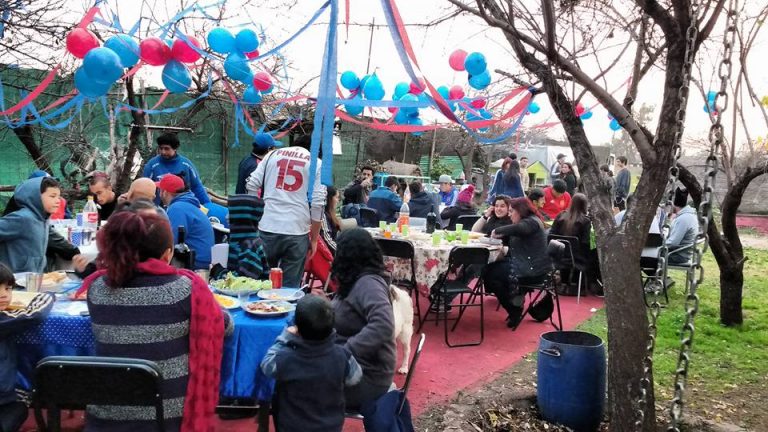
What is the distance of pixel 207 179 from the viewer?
11617mm

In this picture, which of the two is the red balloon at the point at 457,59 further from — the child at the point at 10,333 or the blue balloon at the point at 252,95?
the child at the point at 10,333

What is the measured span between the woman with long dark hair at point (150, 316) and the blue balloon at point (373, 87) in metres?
5.68

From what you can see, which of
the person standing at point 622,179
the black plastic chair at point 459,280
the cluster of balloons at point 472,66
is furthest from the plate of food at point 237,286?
the person standing at point 622,179

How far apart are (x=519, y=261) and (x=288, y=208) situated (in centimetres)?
251

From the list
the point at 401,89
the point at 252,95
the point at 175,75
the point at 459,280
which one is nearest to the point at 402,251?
the point at 459,280

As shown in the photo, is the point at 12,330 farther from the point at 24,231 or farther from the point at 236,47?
the point at 236,47

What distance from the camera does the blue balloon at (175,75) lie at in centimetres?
552

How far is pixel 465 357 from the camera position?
4.93 metres

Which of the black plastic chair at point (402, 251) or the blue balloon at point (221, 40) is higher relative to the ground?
the blue balloon at point (221, 40)

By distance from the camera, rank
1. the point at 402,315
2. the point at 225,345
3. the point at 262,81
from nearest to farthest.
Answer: the point at 225,345 < the point at 402,315 < the point at 262,81

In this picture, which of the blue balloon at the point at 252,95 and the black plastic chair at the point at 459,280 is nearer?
the black plastic chair at the point at 459,280

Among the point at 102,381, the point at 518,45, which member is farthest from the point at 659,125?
the point at 102,381

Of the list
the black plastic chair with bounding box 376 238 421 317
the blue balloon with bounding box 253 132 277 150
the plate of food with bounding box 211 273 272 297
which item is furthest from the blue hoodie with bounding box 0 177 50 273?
the blue balloon with bounding box 253 132 277 150

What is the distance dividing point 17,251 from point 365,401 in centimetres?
242
